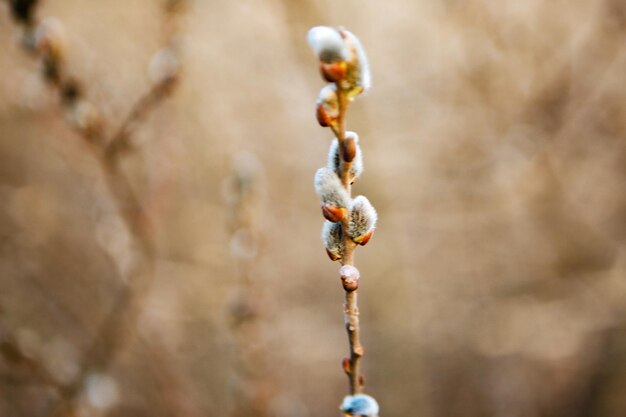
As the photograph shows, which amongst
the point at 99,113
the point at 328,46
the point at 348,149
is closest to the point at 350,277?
the point at 348,149

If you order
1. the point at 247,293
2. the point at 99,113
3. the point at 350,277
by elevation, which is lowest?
the point at 350,277

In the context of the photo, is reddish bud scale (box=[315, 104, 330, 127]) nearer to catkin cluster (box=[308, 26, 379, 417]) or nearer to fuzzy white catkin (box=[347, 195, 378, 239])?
catkin cluster (box=[308, 26, 379, 417])

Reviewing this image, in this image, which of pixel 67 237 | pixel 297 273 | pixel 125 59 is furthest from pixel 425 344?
pixel 125 59

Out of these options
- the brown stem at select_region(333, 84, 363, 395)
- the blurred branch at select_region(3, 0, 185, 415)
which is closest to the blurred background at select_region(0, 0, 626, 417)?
the blurred branch at select_region(3, 0, 185, 415)

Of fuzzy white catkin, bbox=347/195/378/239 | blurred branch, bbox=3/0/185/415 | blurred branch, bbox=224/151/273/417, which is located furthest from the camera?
blurred branch, bbox=224/151/273/417

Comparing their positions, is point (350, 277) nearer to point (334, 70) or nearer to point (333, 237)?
point (333, 237)

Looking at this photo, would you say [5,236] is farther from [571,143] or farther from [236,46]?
[571,143]
